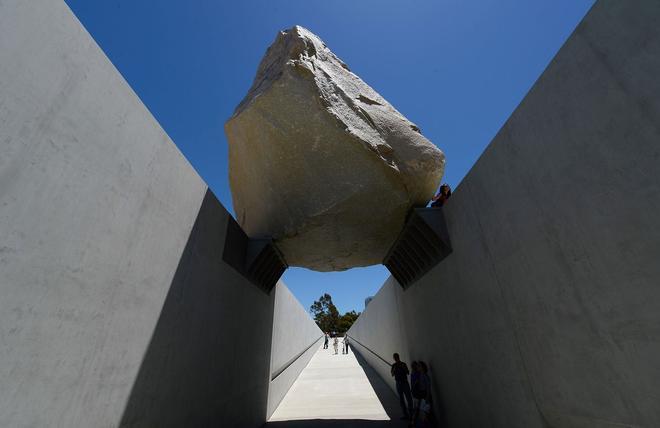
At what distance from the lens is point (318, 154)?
4.36 meters

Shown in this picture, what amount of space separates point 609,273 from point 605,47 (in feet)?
5.34

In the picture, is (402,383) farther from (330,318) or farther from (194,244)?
(330,318)

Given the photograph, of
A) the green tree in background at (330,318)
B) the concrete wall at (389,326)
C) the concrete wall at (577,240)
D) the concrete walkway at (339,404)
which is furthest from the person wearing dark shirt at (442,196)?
the green tree in background at (330,318)

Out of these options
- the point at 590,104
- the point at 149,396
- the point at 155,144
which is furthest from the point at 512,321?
the point at 155,144

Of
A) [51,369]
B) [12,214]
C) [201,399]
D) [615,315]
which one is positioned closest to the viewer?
[12,214]

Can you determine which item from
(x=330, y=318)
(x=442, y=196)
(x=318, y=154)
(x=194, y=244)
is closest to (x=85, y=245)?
(x=194, y=244)

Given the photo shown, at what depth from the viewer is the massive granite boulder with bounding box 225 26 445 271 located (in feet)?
13.6

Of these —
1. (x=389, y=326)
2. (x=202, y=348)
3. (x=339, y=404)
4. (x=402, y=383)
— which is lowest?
(x=339, y=404)

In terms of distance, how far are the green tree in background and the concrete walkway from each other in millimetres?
49676

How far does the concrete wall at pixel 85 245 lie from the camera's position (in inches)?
63.9

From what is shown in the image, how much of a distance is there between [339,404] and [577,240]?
8.03 metres

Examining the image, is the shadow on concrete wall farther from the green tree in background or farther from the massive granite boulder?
the green tree in background

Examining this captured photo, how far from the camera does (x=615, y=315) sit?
2.09m

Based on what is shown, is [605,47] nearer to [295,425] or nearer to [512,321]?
[512,321]
